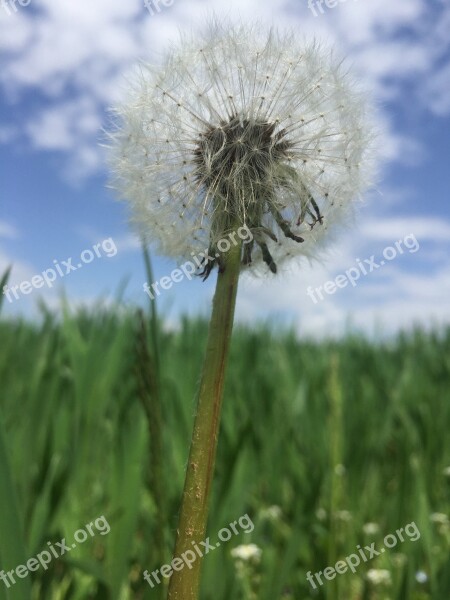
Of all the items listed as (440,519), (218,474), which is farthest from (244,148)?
(440,519)

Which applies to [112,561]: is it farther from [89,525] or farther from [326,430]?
[326,430]

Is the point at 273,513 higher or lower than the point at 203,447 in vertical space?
higher

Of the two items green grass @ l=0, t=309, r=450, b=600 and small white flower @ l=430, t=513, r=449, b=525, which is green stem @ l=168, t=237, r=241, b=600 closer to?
green grass @ l=0, t=309, r=450, b=600

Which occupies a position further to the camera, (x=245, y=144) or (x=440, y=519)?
(x=440, y=519)

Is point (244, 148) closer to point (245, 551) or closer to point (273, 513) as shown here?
point (245, 551)

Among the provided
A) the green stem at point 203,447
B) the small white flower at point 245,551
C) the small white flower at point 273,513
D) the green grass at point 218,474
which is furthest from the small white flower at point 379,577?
the green stem at point 203,447

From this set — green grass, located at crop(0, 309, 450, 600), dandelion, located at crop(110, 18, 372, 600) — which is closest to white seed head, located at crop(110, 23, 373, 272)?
dandelion, located at crop(110, 18, 372, 600)
